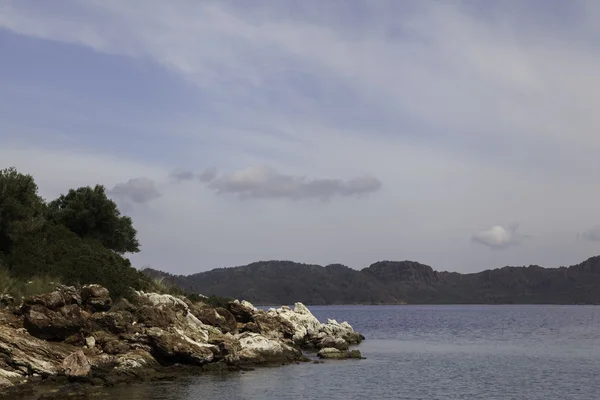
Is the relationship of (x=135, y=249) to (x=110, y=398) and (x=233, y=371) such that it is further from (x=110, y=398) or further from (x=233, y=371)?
(x=110, y=398)

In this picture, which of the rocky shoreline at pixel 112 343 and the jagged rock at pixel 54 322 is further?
the jagged rock at pixel 54 322

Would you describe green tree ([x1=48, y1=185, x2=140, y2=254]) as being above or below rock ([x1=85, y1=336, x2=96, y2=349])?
above

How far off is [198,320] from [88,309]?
35.0ft

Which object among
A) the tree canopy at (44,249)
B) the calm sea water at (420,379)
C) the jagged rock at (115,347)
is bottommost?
the calm sea water at (420,379)

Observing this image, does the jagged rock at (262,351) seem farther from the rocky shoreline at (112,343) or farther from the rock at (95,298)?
the rock at (95,298)

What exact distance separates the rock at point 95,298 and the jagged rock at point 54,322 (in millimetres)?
4671

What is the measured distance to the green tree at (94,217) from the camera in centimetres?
7525

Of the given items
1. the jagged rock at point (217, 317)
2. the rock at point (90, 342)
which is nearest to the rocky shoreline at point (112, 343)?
the rock at point (90, 342)

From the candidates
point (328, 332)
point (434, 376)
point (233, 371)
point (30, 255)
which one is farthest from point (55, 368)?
point (328, 332)

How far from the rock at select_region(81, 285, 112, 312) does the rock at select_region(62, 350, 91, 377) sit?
923 cm

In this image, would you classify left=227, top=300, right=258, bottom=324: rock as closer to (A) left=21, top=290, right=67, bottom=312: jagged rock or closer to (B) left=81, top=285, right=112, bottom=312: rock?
(B) left=81, top=285, right=112, bottom=312: rock

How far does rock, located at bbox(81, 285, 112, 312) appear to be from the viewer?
52156mm

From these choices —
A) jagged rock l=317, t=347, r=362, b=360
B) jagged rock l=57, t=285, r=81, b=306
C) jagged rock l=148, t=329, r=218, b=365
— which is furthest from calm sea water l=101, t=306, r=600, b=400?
jagged rock l=57, t=285, r=81, b=306

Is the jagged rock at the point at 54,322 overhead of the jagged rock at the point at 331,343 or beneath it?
overhead
